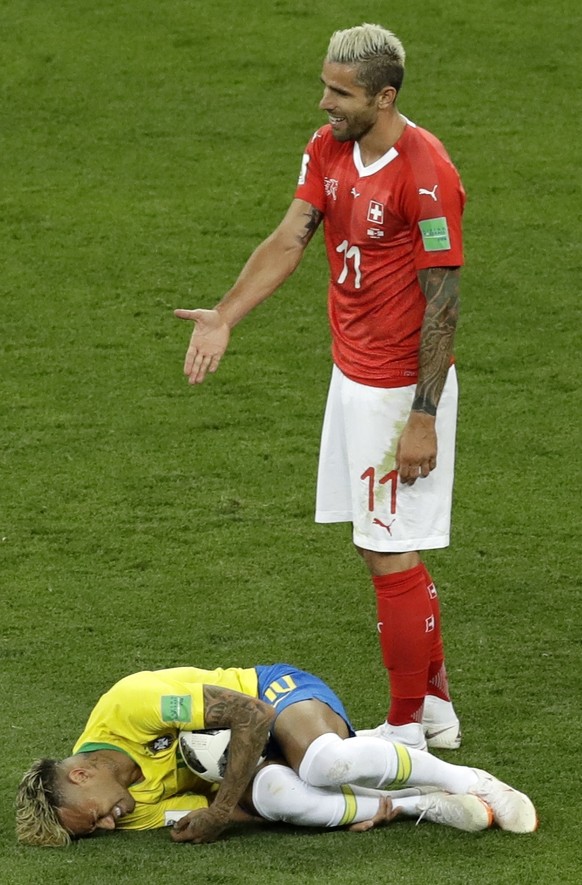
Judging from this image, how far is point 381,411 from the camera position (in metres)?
4.27

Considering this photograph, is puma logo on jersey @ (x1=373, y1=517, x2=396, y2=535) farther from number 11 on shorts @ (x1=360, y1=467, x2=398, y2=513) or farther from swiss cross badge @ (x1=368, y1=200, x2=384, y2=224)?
swiss cross badge @ (x1=368, y1=200, x2=384, y2=224)

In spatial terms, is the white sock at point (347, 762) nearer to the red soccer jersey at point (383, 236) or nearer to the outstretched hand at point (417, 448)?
the outstretched hand at point (417, 448)

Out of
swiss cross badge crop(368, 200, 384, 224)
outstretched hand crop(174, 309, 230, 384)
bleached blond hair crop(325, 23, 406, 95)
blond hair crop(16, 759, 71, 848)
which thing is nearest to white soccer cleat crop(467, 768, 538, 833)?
blond hair crop(16, 759, 71, 848)

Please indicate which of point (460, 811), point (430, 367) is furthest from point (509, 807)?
point (430, 367)

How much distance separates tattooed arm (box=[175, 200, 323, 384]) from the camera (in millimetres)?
4293

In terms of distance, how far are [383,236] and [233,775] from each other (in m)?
1.46

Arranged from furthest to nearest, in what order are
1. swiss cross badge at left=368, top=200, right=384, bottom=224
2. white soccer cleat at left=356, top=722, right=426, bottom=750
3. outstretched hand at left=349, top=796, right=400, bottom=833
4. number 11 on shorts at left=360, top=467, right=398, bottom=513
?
white soccer cleat at left=356, top=722, right=426, bottom=750, number 11 on shorts at left=360, top=467, right=398, bottom=513, swiss cross badge at left=368, top=200, right=384, bottom=224, outstretched hand at left=349, top=796, right=400, bottom=833

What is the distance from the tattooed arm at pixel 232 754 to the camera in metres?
3.95

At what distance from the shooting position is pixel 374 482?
427cm

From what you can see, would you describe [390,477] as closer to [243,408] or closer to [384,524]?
[384,524]

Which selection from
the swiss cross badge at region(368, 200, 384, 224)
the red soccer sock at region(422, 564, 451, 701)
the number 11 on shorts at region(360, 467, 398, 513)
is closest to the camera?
the swiss cross badge at region(368, 200, 384, 224)

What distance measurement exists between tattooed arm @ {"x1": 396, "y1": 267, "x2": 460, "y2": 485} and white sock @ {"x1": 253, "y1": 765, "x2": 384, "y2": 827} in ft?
2.76

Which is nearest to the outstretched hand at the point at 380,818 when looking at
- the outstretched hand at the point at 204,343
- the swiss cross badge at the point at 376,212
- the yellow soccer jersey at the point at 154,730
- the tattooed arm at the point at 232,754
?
the tattooed arm at the point at 232,754

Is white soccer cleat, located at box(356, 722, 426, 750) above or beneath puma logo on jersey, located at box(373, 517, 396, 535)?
beneath
